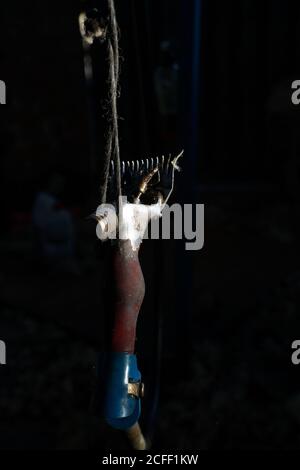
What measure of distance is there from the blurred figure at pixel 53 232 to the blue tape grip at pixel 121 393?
4408mm

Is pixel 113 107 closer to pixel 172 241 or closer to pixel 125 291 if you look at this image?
pixel 125 291

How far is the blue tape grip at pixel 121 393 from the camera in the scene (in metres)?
1.42

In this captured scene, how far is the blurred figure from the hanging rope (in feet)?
14.9

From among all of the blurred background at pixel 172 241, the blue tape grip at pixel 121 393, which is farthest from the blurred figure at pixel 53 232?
the blue tape grip at pixel 121 393

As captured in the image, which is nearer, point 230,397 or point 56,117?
point 230,397

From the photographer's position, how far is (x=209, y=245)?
21.4 feet

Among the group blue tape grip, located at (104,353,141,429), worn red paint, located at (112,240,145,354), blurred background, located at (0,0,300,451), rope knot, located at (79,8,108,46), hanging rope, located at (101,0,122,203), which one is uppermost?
blurred background, located at (0,0,300,451)

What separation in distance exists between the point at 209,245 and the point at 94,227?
5.29 metres

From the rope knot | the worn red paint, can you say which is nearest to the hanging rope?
the rope knot

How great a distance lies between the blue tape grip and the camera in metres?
1.42

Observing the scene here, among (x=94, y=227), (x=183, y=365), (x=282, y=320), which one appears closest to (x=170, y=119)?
(x=183, y=365)

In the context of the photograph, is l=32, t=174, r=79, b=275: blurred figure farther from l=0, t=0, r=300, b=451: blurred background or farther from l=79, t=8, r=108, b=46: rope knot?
l=79, t=8, r=108, b=46: rope knot

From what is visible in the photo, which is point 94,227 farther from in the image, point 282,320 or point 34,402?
point 282,320

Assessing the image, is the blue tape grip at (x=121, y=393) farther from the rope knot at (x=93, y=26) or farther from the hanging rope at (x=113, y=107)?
the rope knot at (x=93, y=26)
